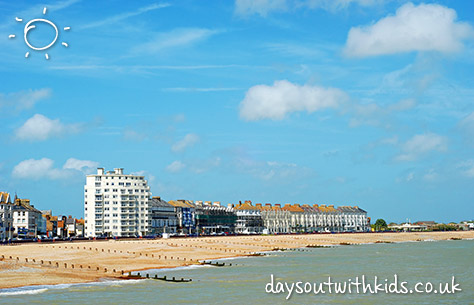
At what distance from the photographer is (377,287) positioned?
4725 cm

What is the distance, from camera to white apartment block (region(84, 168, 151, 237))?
165 m

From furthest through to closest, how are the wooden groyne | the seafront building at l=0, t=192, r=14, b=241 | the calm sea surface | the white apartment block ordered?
the white apartment block < the seafront building at l=0, t=192, r=14, b=241 < the wooden groyne < the calm sea surface

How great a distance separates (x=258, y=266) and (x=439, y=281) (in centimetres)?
1905

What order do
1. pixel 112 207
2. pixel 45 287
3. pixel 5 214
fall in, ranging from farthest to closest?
1. pixel 112 207
2. pixel 5 214
3. pixel 45 287

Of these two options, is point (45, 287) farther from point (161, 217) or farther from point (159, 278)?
point (161, 217)

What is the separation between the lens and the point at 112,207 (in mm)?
166375

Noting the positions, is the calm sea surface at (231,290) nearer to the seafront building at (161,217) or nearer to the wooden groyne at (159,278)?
the wooden groyne at (159,278)

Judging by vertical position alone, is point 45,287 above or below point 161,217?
below

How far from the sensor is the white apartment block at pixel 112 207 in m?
165

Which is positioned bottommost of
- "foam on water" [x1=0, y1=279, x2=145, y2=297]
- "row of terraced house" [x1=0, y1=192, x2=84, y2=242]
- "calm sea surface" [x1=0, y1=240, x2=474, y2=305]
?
"calm sea surface" [x1=0, y1=240, x2=474, y2=305]

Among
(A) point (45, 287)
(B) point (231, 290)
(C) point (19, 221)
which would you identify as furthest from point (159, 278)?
(C) point (19, 221)

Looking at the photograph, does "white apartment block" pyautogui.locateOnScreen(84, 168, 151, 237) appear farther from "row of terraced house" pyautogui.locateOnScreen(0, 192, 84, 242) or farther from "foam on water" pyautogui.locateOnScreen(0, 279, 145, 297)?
"foam on water" pyautogui.locateOnScreen(0, 279, 145, 297)

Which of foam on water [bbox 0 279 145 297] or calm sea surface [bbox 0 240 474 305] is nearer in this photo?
calm sea surface [bbox 0 240 474 305]

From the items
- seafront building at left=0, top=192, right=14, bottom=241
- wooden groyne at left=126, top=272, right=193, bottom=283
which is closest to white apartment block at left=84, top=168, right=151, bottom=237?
seafront building at left=0, top=192, right=14, bottom=241
